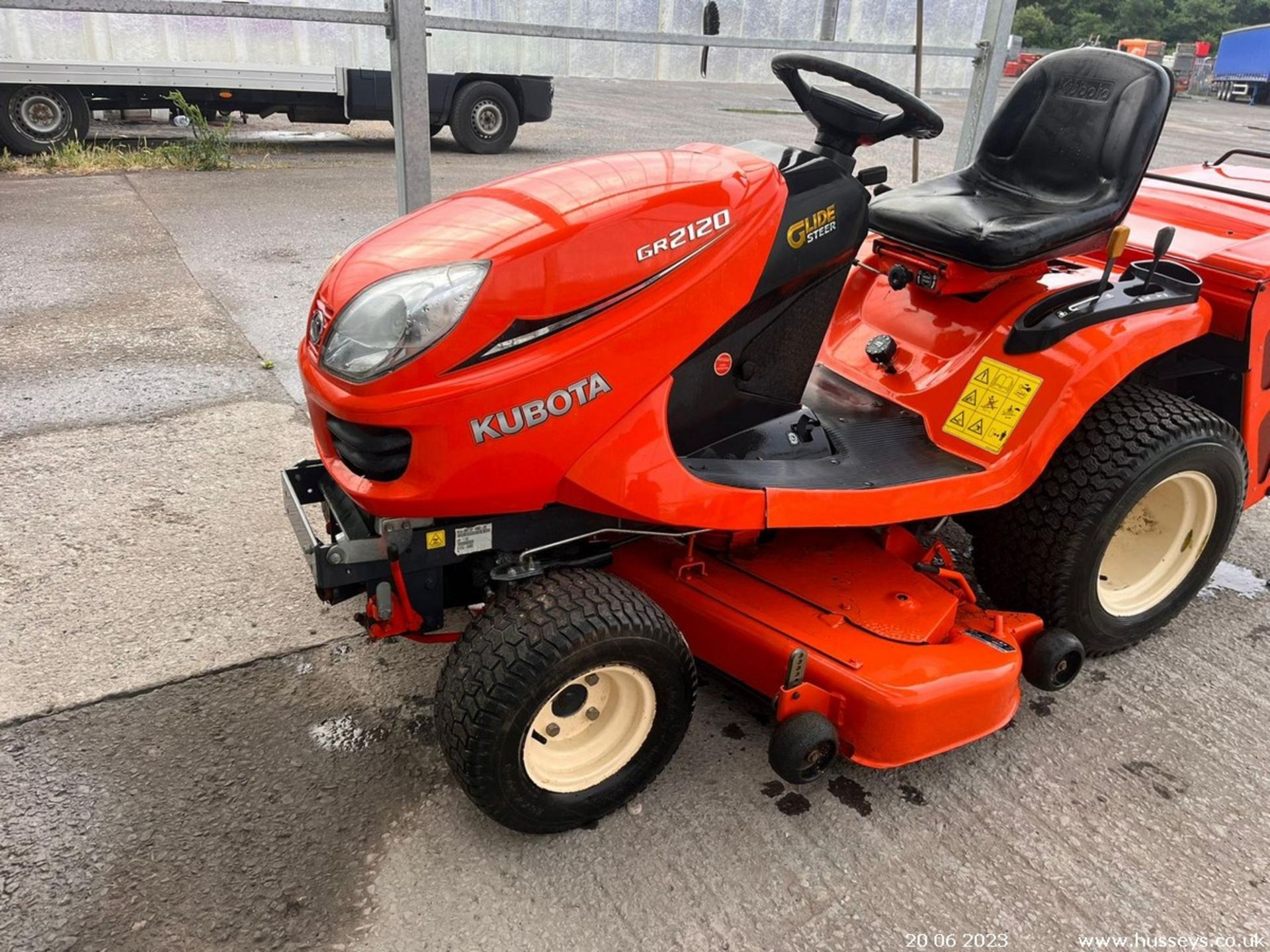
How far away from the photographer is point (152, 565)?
118 inches

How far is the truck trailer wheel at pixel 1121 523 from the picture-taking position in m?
2.59

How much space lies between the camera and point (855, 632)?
235 centimetres

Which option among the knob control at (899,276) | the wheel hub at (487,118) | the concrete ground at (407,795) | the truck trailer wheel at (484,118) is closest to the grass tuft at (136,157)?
the truck trailer wheel at (484,118)

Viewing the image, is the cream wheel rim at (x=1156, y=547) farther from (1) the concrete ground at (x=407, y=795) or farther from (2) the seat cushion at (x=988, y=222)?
(2) the seat cushion at (x=988, y=222)

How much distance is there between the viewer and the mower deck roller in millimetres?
2203

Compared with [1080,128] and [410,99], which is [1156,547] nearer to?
[1080,128]

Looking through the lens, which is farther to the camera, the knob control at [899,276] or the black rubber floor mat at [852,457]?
the knob control at [899,276]

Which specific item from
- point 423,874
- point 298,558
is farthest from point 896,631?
point 298,558

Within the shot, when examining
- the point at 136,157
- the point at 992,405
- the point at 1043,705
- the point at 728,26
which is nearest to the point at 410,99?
the point at 728,26

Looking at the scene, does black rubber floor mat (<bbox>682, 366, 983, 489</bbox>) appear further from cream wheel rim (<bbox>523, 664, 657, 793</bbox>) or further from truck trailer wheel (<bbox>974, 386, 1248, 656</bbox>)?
cream wheel rim (<bbox>523, 664, 657, 793</bbox>)

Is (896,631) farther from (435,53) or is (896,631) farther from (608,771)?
(435,53)

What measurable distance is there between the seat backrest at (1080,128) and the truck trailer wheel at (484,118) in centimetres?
807

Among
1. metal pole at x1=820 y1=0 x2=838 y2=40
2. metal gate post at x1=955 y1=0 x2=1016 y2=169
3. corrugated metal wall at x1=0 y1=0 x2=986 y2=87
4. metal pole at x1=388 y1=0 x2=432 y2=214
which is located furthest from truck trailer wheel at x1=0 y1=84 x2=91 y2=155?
metal gate post at x1=955 y1=0 x2=1016 y2=169

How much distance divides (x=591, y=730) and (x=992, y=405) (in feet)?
4.28
